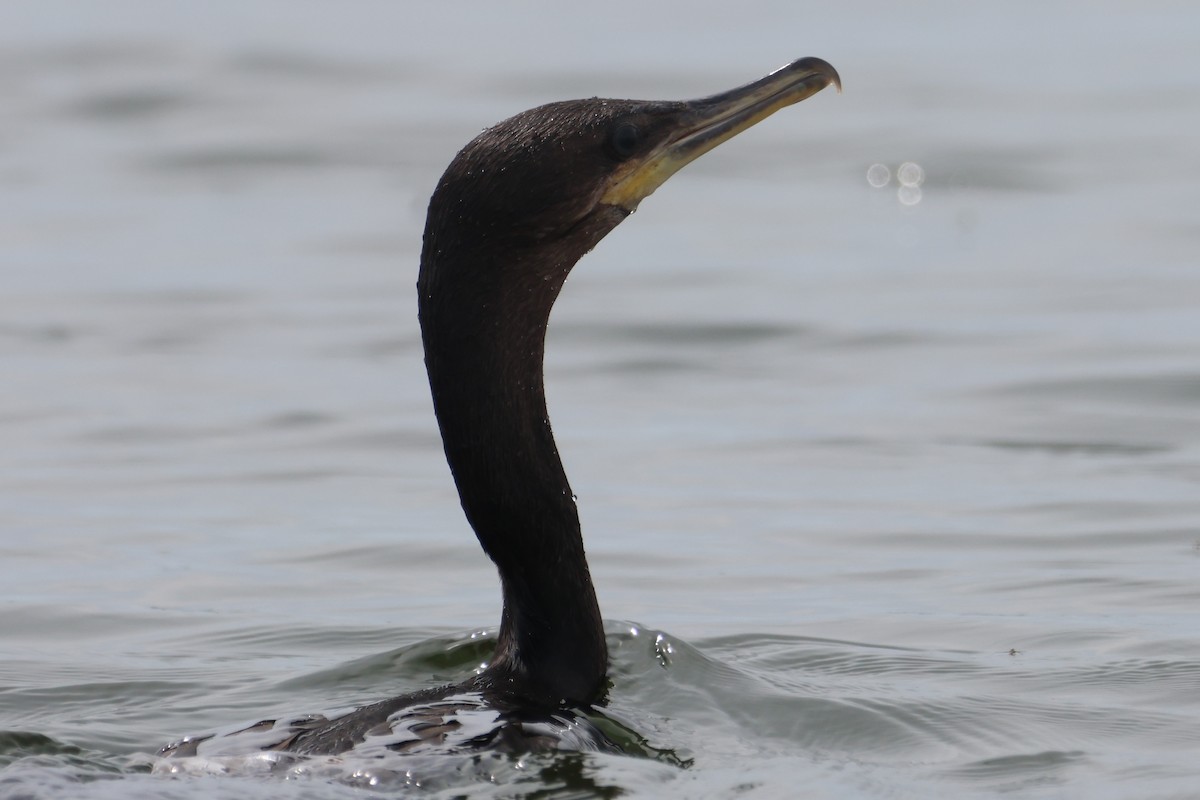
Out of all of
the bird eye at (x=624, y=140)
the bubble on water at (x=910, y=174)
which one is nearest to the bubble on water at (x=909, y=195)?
the bubble on water at (x=910, y=174)

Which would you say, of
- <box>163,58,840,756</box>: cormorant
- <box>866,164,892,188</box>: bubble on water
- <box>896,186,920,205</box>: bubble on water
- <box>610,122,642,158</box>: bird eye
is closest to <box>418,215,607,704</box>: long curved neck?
<box>163,58,840,756</box>: cormorant

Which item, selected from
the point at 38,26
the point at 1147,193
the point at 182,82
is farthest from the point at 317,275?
the point at 38,26

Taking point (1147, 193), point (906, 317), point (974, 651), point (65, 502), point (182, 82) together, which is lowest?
point (974, 651)

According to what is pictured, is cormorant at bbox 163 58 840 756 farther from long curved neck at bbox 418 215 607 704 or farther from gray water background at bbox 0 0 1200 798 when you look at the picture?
gray water background at bbox 0 0 1200 798

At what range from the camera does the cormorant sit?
5055mm

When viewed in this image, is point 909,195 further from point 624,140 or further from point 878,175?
point 624,140

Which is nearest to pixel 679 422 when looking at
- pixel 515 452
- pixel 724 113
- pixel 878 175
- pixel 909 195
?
pixel 724 113

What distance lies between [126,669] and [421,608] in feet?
3.79

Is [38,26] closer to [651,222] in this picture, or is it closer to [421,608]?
[651,222]

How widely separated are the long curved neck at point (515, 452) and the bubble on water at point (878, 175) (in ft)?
35.4

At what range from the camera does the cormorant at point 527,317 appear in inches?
199

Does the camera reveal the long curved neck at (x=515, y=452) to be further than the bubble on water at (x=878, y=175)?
No

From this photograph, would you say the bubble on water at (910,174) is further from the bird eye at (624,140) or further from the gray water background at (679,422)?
the bird eye at (624,140)

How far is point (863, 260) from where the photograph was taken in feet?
44.2
